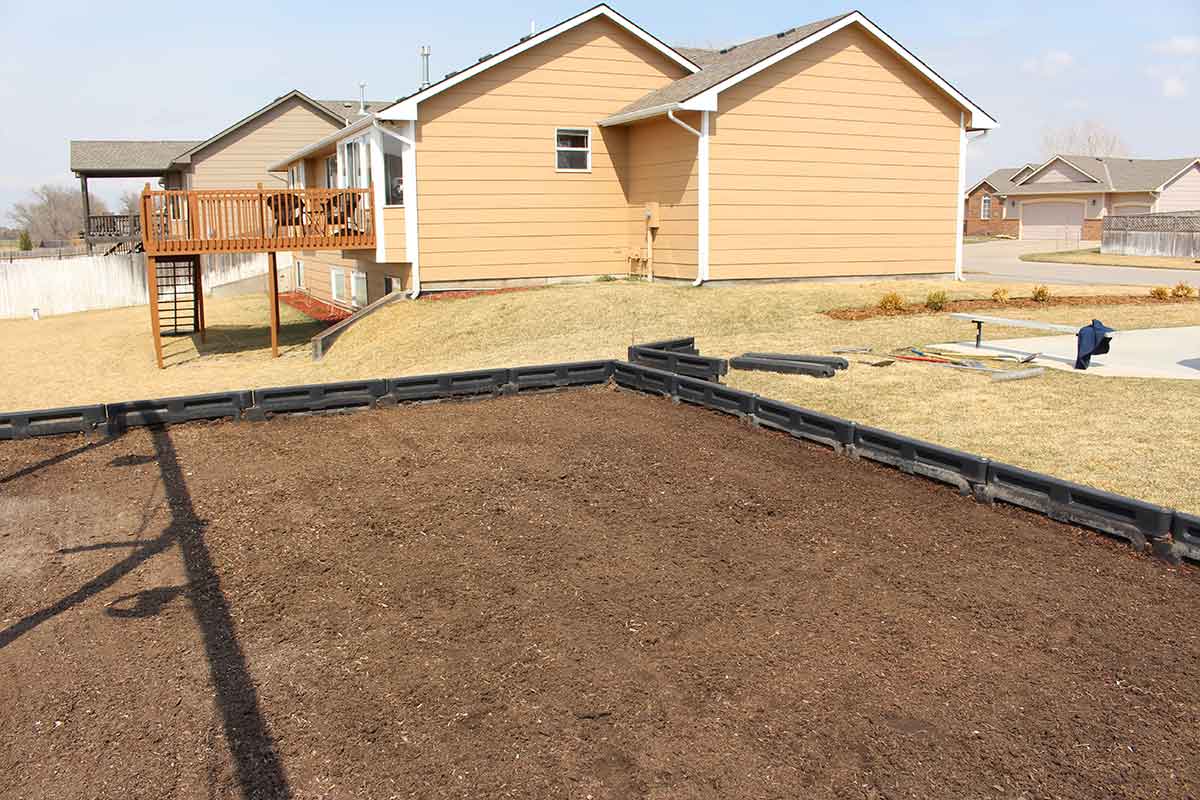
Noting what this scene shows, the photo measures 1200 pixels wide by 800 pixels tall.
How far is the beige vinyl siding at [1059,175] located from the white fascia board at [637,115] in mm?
43001

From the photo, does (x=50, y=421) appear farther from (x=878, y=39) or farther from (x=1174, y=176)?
(x=1174, y=176)

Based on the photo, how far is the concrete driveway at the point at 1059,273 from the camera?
24.6 metres

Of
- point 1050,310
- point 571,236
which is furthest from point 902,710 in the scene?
point 571,236

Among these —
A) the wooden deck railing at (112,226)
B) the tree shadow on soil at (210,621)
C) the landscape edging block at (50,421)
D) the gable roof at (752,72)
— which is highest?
the gable roof at (752,72)

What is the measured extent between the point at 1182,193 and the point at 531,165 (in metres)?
47.3

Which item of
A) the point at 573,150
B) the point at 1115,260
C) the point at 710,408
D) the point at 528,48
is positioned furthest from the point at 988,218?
the point at 710,408

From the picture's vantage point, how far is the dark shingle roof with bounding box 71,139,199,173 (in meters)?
39.8

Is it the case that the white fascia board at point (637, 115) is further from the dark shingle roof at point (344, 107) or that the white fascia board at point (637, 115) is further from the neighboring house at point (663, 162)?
the dark shingle roof at point (344, 107)

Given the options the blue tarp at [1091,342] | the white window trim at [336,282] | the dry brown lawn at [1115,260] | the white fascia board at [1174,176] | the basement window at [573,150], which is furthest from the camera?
the white fascia board at [1174,176]

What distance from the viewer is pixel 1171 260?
35.3 metres

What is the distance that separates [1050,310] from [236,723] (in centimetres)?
→ 1638

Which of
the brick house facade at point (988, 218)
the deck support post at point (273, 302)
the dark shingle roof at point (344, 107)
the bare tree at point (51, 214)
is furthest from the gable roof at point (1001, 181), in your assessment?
the bare tree at point (51, 214)

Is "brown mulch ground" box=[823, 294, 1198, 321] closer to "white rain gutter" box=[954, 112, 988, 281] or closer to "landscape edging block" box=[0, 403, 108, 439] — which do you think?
"white rain gutter" box=[954, 112, 988, 281]

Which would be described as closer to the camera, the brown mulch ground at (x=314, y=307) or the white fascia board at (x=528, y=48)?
the white fascia board at (x=528, y=48)
